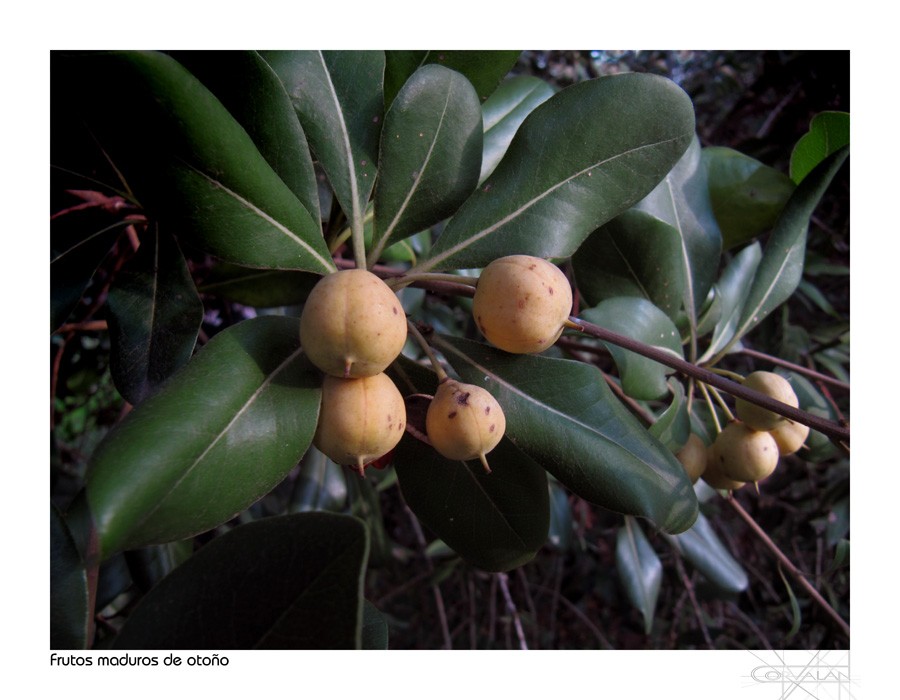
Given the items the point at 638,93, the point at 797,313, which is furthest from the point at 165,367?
the point at 797,313

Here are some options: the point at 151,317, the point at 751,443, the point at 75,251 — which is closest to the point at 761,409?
the point at 751,443

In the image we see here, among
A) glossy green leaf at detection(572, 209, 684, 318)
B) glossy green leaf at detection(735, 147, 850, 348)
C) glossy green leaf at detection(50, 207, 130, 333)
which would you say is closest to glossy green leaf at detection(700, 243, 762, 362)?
glossy green leaf at detection(735, 147, 850, 348)

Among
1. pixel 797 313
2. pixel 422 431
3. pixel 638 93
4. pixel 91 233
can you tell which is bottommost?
pixel 797 313

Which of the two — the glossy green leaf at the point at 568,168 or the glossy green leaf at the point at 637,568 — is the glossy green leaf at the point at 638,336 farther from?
the glossy green leaf at the point at 637,568

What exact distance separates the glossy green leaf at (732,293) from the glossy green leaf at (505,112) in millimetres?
470

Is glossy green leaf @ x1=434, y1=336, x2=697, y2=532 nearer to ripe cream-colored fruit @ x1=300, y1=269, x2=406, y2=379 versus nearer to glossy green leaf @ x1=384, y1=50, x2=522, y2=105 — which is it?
ripe cream-colored fruit @ x1=300, y1=269, x2=406, y2=379

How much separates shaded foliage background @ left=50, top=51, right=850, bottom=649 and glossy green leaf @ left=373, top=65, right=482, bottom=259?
69cm

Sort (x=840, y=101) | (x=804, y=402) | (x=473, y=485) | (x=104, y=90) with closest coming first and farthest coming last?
(x=104, y=90) < (x=473, y=485) < (x=804, y=402) < (x=840, y=101)

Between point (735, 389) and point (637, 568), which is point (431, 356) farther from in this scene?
point (637, 568)

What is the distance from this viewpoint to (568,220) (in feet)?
2.56

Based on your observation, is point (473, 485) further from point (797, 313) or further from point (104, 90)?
point (797, 313)

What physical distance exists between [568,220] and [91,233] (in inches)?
25.2

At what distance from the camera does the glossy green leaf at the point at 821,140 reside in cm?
102

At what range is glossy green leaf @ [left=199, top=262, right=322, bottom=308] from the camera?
101cm
